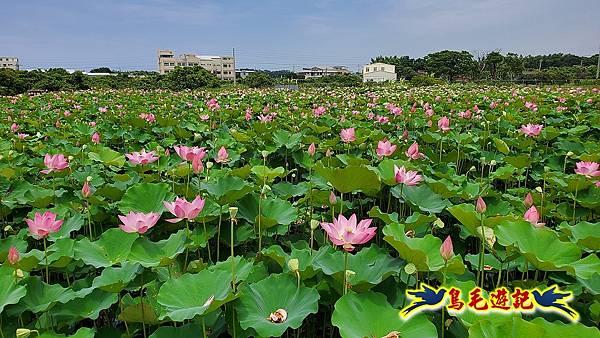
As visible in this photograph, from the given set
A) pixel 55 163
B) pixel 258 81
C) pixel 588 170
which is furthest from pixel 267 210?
pixel 258 81

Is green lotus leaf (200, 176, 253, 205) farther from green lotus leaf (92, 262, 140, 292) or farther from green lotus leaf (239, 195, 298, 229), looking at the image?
green lotus leaf (92, 262, 140, 292)

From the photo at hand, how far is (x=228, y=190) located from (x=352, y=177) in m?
0.46

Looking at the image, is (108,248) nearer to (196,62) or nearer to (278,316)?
(278,316)

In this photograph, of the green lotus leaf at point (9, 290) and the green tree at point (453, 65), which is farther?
the green tree at point (453, 65)

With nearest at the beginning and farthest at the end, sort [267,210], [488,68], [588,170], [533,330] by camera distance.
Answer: [533,330] < [267,210] < [588,170] < [488,68]

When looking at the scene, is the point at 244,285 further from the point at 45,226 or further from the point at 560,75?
the point at 560,75

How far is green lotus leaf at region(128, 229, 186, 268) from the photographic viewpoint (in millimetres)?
1329

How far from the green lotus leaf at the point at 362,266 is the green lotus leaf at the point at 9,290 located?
2.46 ft

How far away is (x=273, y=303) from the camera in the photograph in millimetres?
1186

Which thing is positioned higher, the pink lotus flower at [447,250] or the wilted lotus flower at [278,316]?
A: the pink lotus flower at [447,250]

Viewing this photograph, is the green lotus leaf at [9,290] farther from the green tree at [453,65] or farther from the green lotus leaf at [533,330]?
the green tree at [453,65]

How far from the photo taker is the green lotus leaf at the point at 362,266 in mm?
1195

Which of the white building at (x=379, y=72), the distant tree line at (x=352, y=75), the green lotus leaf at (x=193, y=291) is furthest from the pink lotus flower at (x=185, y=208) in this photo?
the white building at (x=379, y=72)

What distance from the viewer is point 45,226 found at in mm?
1445
